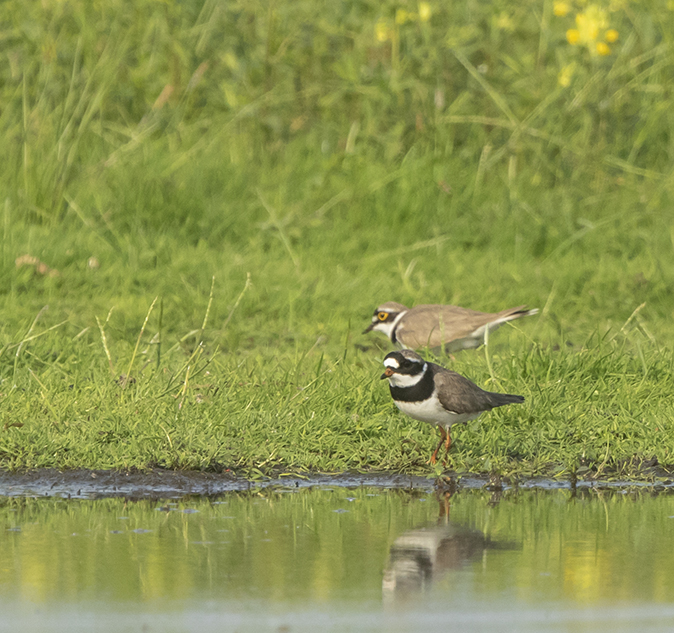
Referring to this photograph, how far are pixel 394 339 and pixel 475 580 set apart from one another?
403cm

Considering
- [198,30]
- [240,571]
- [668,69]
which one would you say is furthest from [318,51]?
[240,571]

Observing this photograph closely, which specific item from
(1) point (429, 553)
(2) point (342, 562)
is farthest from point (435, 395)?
(2) point (342, 562)

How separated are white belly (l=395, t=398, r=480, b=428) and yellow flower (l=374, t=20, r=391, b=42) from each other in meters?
6.09

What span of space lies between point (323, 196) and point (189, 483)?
5601 mm

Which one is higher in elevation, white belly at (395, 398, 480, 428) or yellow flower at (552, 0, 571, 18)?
yellow flower at (552, 0, 571, 18)

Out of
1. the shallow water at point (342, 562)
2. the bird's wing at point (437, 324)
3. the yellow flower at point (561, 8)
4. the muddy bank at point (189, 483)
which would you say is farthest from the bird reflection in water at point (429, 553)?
the yellow flower at point (561, 8)

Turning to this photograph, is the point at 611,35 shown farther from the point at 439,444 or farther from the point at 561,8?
the point at 439,444

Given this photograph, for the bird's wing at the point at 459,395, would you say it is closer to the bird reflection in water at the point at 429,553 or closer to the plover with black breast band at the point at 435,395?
the plover with black breast band at the point at 435,395

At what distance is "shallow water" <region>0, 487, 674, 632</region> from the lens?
3676 millimetres

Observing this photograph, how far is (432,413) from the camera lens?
18.8 feet

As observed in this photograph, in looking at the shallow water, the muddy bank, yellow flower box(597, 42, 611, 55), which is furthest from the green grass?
the shallow water

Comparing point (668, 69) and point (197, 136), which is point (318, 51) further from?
point (668, 69)

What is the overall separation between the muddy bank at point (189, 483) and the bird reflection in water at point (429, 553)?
27.3 inches

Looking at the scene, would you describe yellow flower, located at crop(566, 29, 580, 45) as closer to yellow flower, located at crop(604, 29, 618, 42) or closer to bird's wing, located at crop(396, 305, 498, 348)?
yellow flower, located at crop(604, 29, 618, 42)
